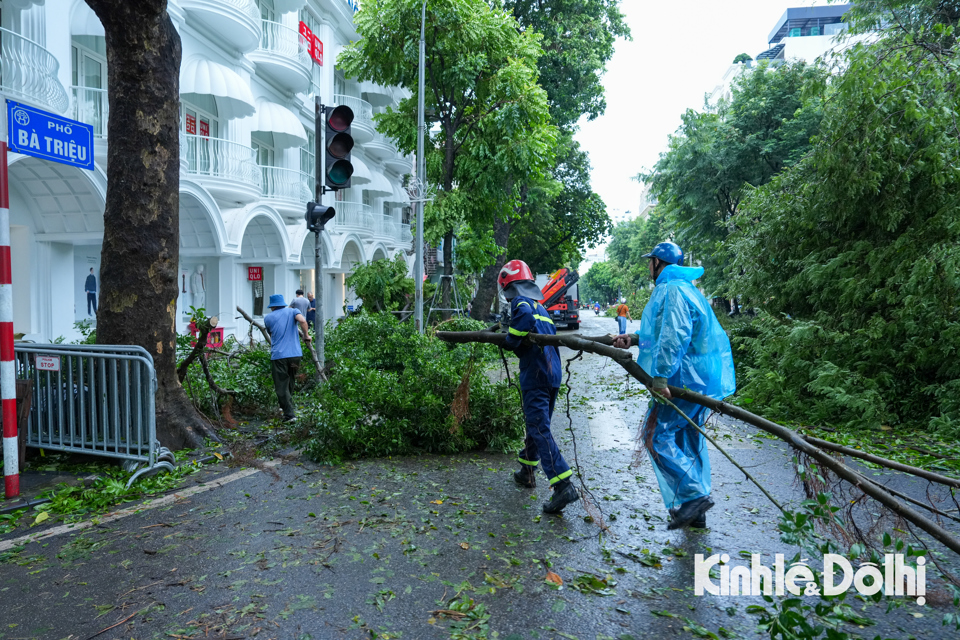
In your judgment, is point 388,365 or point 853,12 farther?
point 853,12

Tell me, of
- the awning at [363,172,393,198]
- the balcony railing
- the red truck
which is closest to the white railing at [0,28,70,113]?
the awning at [363,172,393,198]

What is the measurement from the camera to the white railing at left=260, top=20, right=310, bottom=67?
1992 centimetres

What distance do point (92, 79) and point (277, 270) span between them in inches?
390

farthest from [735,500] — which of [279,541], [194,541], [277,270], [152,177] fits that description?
[277,270]

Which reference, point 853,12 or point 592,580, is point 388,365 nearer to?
point 592,580

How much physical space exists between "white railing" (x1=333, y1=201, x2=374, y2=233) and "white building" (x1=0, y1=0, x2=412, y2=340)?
9 cm

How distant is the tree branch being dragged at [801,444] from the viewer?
2803mm

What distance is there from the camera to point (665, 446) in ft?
14.3

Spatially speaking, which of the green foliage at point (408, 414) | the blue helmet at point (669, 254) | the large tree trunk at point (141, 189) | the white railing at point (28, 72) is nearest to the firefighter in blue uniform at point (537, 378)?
the blue helmet at point (669, 254)

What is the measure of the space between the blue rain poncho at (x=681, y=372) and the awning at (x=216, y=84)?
14213 millimetres

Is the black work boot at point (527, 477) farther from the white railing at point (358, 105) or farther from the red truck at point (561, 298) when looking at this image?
the red truck at point (561, 298)

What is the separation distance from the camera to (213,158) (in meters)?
16.5

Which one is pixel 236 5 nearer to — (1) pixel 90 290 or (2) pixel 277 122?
(2) pixel 277 122

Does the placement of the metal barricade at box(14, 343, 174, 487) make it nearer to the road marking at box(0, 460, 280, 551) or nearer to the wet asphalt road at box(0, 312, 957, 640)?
the road marking at box(0, 460, 280, 551)
